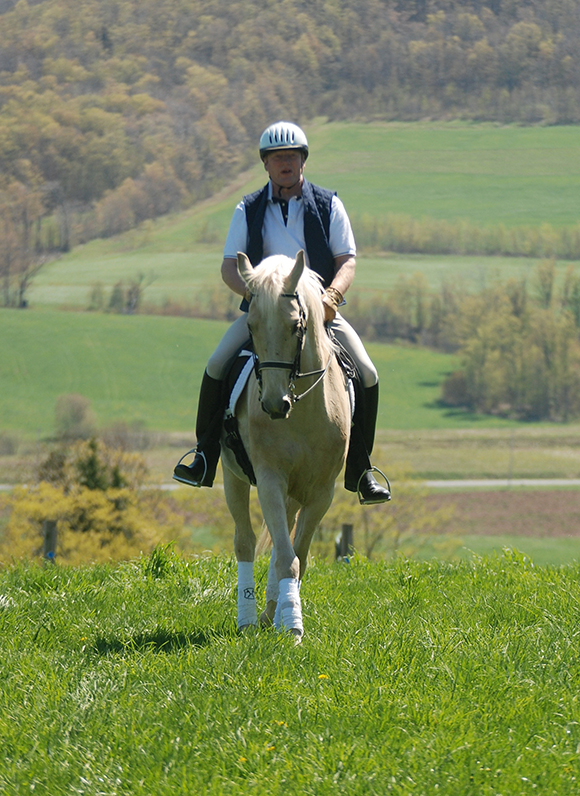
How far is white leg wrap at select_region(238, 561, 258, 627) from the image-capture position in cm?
595

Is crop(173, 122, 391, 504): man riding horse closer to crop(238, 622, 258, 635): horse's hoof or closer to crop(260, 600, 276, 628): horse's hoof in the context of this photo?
crop(260, 600, 276, 628): horse's hoof

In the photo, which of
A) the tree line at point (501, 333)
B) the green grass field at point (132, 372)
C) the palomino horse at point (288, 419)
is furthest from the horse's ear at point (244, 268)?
the tree line at point (501, 333)

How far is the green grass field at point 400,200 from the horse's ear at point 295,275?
144m

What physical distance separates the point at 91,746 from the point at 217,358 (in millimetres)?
3062

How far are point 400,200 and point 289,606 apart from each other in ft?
557

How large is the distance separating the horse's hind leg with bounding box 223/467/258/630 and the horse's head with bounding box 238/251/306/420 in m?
1.33

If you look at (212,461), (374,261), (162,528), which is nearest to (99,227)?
(374,261)

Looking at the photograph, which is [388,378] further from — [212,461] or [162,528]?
[212,461]

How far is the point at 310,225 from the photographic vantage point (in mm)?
6234

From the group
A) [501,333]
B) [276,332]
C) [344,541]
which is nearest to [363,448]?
[276,332]

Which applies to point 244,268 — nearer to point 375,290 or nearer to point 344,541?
point 344,541

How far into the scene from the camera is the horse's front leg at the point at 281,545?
5516 millimetres

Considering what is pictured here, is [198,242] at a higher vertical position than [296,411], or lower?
lower

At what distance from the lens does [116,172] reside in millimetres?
189875
